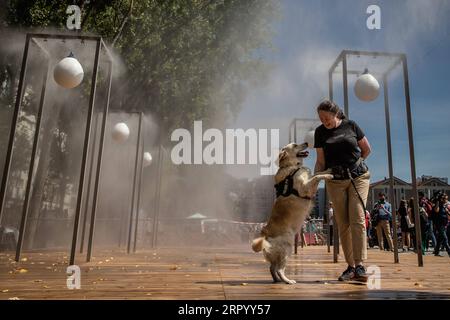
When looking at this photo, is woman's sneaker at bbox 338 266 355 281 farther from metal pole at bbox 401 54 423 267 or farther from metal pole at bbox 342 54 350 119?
metal pole at bbox 342 54 350 119

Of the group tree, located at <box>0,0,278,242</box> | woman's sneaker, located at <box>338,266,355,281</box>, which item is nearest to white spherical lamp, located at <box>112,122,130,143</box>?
tree, located at <box>0,0,278,242</box>

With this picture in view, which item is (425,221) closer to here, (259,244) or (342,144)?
(342,144)

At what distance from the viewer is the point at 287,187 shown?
4559 millimetres

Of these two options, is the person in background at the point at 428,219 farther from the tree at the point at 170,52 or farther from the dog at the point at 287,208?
the tree at the point at 170,52

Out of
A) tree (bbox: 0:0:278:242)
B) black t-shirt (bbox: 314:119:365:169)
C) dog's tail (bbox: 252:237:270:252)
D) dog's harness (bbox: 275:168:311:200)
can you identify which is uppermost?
tree (bbox: 0:0:278:242)

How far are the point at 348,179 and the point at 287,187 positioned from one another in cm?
77

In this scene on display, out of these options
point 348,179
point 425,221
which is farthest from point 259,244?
point 425,221

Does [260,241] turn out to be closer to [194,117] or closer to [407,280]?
[407,280]

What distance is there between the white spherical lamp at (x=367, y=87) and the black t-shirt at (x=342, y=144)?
8.05 feet

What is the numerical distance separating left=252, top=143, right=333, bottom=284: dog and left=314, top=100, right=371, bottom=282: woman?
0.22m

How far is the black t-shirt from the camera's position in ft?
15.3

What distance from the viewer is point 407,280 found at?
4551mm
